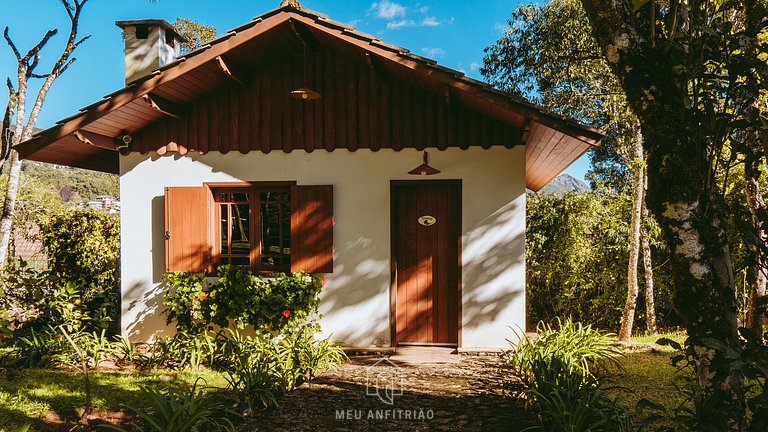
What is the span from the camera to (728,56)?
2381mm

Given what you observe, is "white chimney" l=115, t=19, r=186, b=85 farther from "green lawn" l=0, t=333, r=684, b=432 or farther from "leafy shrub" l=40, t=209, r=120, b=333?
"green lawn" l=0, t=333, r=684, b=432

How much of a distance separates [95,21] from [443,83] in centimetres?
847

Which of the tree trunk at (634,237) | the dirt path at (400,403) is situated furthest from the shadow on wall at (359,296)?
the tree trunk at (634,237)

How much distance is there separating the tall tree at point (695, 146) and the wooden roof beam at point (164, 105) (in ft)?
16.8

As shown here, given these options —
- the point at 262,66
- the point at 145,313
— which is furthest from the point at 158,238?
the point at 262,66

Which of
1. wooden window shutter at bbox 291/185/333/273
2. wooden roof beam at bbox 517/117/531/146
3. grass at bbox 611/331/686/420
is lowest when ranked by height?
grass at bbox 611/331/686/420

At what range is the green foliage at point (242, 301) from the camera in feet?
19.0

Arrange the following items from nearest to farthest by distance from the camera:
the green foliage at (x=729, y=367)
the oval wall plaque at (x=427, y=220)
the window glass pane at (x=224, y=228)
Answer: the green foliage at (x=729, y=367)
the oval wall plaque at (x=427, y=220)
the window glass pane at (x=224, y=228)

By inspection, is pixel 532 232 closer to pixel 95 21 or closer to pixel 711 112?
pixel 711 112

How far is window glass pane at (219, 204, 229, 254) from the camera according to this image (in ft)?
21.2

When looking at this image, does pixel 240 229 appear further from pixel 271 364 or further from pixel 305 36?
pixel 305 36

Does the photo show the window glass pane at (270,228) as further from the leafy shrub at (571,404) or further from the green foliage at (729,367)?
the green foliage at (729,367)
